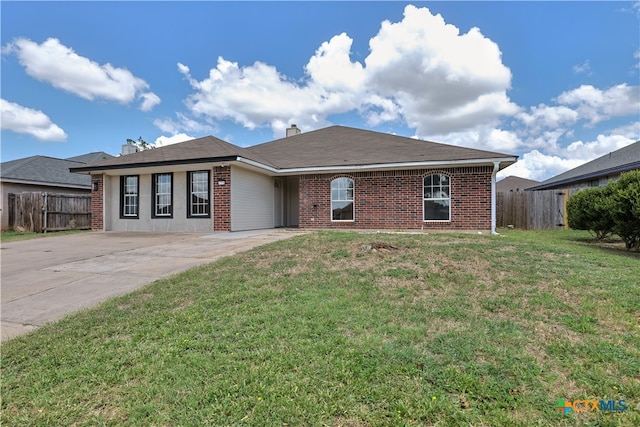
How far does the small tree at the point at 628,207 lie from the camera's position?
22.4ft

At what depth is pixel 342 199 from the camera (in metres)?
12.3

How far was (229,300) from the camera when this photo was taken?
12.3 feet

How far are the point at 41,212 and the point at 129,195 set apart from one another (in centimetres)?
433

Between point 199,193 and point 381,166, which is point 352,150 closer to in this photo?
point 381,166

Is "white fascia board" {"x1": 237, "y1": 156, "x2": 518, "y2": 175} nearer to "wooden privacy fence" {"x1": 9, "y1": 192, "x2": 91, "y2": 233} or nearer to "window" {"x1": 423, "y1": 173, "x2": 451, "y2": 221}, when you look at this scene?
"window" {"x1": 423, "y1": 173, "x2": 451, "y2": 221}

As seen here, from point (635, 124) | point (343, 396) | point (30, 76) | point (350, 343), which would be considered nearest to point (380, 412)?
point (343, 396)

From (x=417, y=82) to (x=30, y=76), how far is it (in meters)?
20.1

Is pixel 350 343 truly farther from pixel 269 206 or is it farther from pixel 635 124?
pixel 635 124

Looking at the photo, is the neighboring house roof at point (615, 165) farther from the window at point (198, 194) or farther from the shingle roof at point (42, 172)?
the shingle roof at point (42, 172)

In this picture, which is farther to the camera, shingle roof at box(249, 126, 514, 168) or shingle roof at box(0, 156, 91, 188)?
shingle roof at box(0, 156, 91, 188)

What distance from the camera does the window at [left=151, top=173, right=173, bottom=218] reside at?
1231 centimetres

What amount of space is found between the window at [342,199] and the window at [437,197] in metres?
2.86

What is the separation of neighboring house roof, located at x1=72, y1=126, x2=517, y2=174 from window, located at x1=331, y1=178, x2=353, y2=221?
72 cm

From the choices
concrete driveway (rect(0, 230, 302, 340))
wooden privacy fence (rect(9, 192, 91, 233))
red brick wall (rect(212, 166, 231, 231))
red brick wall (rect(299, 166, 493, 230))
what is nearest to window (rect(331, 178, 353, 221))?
red brick wall (rect(299, 166, 493, 230))
